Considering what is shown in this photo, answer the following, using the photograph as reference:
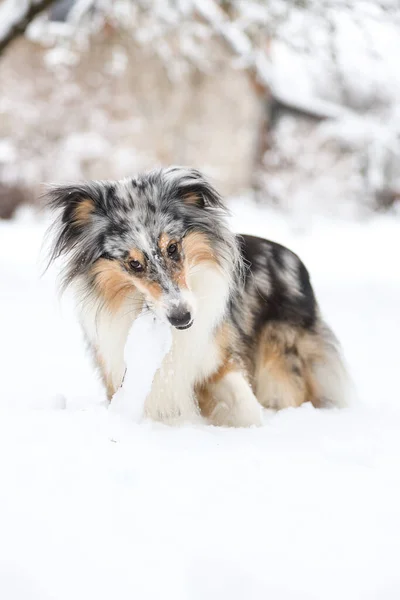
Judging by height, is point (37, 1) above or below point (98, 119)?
above

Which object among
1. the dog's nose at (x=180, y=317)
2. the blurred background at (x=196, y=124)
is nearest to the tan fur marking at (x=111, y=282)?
the dog's nose at (x=180, y=317)

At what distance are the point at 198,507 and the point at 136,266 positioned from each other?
4.21 feet

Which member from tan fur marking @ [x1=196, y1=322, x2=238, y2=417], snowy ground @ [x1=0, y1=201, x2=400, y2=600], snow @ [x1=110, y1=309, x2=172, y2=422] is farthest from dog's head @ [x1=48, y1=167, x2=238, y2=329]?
snowy ground @ [x1=0, y1=201, x2=400, y2=600]

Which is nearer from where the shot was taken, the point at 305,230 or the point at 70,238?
the point at 70,238

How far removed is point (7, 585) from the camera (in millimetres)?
1948

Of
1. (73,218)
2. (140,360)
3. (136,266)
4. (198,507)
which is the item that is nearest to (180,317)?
(136,266)

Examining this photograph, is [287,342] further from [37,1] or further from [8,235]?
[8,235]

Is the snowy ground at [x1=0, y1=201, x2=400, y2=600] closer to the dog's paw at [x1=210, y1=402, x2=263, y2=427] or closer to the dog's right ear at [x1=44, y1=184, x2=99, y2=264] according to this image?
the dog's paw at [x1=210, y1=402, x2=263, y2=427]

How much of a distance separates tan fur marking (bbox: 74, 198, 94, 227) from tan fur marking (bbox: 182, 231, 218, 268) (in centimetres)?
53

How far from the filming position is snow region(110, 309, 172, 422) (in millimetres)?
3395

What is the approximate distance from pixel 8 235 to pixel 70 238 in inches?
515

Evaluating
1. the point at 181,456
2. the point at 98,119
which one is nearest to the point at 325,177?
the point at 98,119

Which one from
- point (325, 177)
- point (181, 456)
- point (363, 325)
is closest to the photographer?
point (181, 456)

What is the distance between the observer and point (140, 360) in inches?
135
